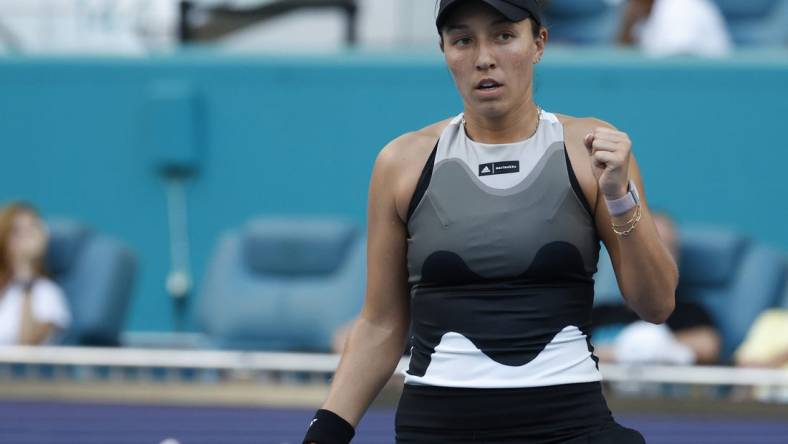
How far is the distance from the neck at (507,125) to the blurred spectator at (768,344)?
10.8 feet

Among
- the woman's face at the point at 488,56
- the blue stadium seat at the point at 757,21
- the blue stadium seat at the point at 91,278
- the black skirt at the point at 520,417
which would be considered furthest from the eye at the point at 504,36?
the blue stadium seat at the point at 757,21

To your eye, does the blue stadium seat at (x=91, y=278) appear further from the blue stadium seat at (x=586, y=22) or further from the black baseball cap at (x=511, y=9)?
the black baseball cap at (x=511, y=9)

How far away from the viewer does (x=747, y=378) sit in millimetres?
4594

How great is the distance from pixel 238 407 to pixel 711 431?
148 cm

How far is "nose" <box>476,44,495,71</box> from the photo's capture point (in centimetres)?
271

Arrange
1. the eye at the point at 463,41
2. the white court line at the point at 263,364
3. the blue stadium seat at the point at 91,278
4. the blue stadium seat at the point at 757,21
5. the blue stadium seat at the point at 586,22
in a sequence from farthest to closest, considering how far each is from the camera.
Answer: the blue stadium seat at the point at 586,22
the blue stadium seat at the point at 757,21
the blue stadium seat at the point at 91,278
the white court line at the point at 263,364
the eye at the point at 463,41

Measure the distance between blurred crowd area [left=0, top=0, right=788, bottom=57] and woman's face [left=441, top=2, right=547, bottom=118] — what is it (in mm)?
5468

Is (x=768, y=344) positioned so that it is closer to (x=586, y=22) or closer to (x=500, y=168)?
(x=586, y=22)

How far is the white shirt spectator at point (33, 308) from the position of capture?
6.96 metres

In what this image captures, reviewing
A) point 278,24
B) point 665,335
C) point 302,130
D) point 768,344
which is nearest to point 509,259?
point 768,344

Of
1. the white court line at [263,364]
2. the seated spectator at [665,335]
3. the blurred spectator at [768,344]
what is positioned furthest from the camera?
the seated spectator at [665,335]

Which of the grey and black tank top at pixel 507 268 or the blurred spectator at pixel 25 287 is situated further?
the blurred spectator at pixel 25 287

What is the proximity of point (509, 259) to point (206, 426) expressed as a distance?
217cm

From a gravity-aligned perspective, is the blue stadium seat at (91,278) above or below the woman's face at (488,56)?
below
